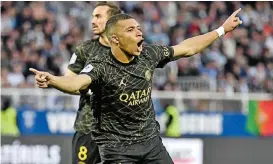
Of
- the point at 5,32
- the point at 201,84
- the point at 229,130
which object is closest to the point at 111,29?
the point at 229,130

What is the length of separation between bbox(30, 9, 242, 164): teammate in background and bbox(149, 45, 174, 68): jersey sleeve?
0.11 metres

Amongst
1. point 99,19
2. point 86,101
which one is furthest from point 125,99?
point 99,19

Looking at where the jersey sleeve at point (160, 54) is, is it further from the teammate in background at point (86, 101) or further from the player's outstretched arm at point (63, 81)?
the teammate in background at point (86, 101)

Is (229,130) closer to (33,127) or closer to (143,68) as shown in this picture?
(33,127)

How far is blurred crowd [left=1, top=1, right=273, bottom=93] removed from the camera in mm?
17688

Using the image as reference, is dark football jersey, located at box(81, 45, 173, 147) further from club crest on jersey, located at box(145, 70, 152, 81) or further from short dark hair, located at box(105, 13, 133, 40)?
short dark hair, located at box(105, 13, 133, 40)

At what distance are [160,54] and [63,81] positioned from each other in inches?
48.1

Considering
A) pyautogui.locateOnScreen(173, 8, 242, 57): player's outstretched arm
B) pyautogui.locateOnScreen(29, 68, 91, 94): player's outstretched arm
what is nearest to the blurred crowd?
pyautogui.locateOnScreen(173, 8, 242, 57): player's outstretched arm

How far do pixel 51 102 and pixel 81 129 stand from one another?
742 centimetres

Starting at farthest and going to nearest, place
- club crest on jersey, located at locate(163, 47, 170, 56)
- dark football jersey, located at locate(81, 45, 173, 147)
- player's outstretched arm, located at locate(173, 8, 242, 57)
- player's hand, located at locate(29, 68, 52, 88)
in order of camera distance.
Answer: player's outstretched arm, located at locate(173, 8, 242, 57)
club crest on jersey, located at locate(163, 47, 170, 56)
dark football jersey, located at locate(81, 45, 173, 147)
player's hand, located at locate(29, 68, 52, 88)

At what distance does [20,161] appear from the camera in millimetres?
11898

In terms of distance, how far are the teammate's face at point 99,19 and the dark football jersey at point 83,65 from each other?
5.6 inches

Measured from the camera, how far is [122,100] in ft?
21.4

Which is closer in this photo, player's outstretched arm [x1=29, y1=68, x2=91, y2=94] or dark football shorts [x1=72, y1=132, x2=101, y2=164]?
player's outstretched arm [x1=29, y1=68, x2=91, y2=94]
